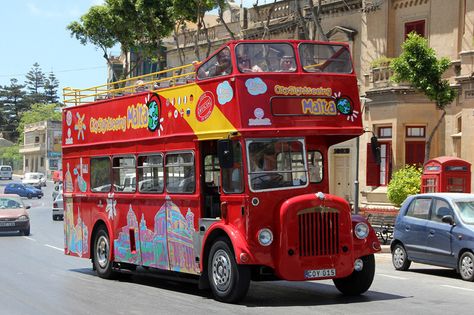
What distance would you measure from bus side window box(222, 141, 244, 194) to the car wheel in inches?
249

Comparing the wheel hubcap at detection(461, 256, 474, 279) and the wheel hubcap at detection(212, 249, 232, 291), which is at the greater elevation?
the wheel hubcap at detection(212, 249, 232, 291)

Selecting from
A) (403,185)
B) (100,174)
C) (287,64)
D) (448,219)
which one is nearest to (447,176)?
(403,185)

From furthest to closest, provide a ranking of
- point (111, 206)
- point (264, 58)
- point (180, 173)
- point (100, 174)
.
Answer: point (100, 174) < point (111, 206) < point (180, 173) < point (264, 58)

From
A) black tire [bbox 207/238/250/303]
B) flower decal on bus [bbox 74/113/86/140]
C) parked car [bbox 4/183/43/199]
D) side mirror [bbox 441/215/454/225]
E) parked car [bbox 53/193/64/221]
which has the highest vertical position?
flower decal on bus [bbox 74/113/86/140]

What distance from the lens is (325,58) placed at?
44.7ft

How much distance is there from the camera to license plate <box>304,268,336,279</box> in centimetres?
1256

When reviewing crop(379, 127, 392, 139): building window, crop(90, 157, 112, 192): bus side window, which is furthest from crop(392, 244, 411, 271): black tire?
crop(379, 127, 392, 139): building window

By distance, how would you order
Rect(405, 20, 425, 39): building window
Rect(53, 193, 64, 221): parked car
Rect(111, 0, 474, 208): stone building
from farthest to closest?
Rect(53, 193, 64, 221): parked car
Rect(405, 20, 425, 39): building window
Rect(111, 0, 474, 208): stone building

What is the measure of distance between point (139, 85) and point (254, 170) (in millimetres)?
4553

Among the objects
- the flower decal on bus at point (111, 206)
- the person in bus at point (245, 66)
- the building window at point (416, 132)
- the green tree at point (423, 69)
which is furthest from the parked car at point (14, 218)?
the person in bus at point (245, 66)

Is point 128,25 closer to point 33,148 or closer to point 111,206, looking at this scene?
point 111,206

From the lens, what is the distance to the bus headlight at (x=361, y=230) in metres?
13.2

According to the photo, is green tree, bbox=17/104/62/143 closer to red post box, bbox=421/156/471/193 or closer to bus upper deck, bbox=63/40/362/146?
red post box, bbox=421/156/471/193

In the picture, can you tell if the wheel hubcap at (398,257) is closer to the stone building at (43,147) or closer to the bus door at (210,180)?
the bus door at (210,180)
